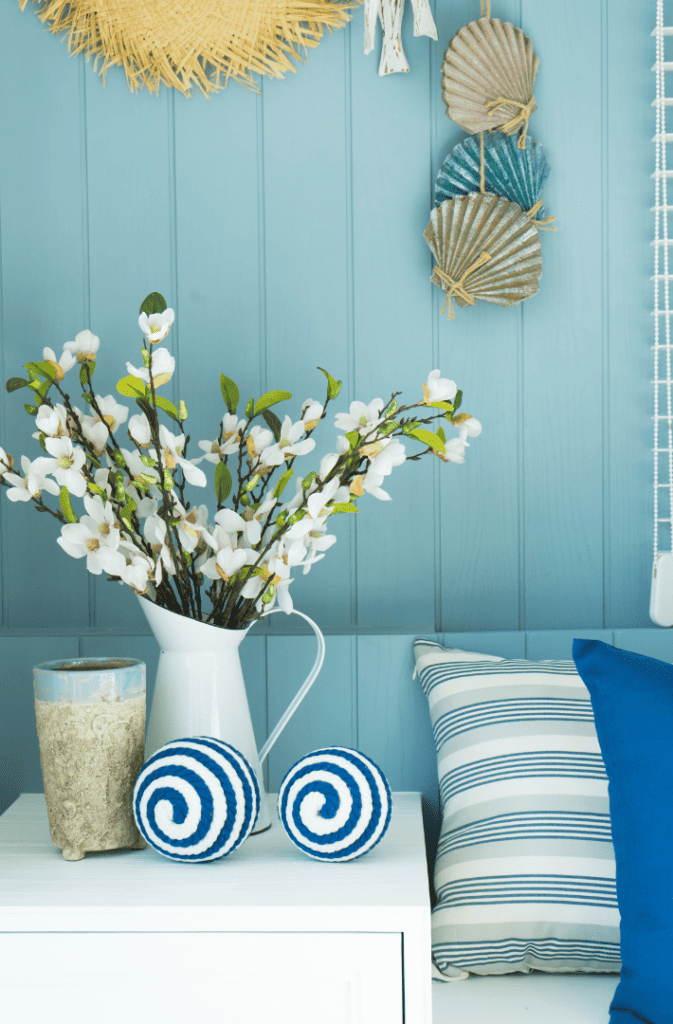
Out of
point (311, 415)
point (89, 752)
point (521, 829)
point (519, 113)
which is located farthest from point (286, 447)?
point (519, 113)

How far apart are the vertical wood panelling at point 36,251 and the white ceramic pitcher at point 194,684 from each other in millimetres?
409

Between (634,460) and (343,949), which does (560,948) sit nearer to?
(343,949)

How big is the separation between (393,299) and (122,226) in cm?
45

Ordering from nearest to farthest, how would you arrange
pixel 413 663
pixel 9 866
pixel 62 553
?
1. pixel 9 866
2. pixel 413 663
3. pixel 62 553

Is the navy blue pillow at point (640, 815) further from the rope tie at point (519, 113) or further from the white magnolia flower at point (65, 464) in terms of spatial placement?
the rope tie at point (519, 113)

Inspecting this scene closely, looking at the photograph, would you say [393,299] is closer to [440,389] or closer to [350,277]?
[350,277]

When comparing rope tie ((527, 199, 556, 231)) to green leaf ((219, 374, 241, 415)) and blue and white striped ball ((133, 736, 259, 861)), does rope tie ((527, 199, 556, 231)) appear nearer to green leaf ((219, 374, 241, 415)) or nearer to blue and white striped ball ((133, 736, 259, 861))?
green leaf ((219, 374, 241, 415))

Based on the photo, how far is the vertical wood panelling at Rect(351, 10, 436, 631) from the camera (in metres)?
1.33

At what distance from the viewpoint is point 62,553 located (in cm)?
137

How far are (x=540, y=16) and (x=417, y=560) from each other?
0.88 m

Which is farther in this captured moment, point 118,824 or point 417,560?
point 417,560

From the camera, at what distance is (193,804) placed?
0.89m

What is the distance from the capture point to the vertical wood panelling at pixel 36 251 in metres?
1.34

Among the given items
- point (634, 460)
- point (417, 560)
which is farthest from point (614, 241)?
point (417, 560)
